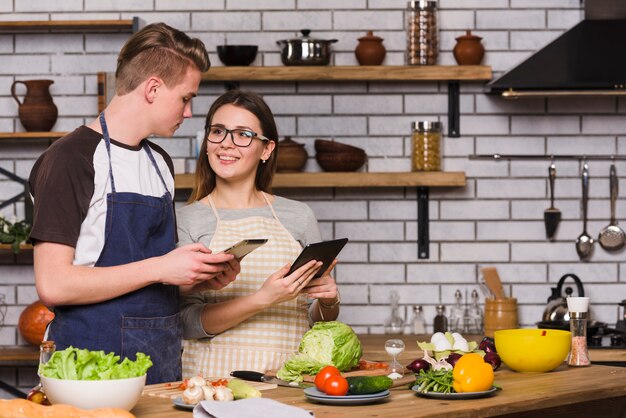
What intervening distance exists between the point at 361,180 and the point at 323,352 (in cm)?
212

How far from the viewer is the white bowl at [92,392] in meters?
2.26

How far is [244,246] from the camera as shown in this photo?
9.32 feet

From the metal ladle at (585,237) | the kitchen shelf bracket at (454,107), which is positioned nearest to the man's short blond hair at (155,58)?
the kitchen shelf bracket at (454,107)

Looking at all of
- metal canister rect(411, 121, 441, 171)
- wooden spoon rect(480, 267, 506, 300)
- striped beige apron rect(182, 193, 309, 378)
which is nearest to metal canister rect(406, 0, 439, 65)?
metal canister rect(411, 121, 441, 171)

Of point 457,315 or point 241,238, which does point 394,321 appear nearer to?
point 457,315

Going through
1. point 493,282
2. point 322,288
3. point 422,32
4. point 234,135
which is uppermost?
point 422,32

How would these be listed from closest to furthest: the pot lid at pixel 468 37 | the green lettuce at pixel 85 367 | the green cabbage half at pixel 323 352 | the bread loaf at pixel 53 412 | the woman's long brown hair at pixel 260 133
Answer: the bread loaf at pixel 53 412, the green lettuce at pixel 85 367, the green cabbage half at pixel 323 352, the woman's long brown hair at pixel 260 133, the pot lid at pixel 468 37

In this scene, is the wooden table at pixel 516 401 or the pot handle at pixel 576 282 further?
the pot handle at pixel 576 282

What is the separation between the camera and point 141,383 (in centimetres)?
234

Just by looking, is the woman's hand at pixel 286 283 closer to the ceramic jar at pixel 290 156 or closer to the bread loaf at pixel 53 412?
the bread loaf at pixel 53 412

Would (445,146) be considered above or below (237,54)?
below

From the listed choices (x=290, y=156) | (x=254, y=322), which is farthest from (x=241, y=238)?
(x=290, y=156)

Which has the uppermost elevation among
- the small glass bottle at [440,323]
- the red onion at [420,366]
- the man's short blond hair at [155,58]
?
the man's short blond hair at [155,58]

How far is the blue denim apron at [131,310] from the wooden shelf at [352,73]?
191 cm
